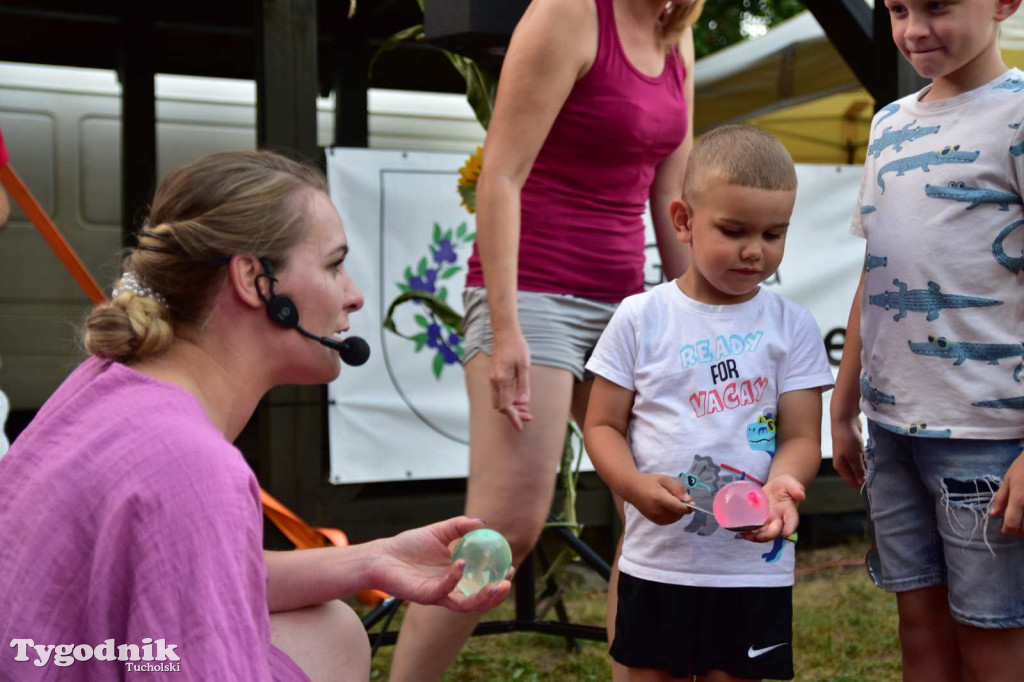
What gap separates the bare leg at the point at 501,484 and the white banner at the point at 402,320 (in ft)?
6.46

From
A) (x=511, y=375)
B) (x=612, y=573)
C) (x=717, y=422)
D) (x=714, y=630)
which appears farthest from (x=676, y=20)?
(x=714, y=630)

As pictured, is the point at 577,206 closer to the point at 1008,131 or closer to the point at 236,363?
the point at 1008,131

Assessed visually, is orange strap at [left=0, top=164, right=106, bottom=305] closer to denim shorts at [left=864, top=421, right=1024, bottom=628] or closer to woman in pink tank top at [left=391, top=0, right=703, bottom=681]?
woman in pink tank top at [left=391, top=0, right=703, bottom=681]

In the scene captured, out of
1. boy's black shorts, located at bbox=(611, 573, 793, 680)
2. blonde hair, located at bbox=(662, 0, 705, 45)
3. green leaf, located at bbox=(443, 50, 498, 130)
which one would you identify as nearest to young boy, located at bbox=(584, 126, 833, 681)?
boy's black shorts, located at bbox=(611, 573, 793, 680)

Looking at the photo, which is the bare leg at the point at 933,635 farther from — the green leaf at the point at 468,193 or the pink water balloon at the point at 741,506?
the green leaf at the point at 468,193

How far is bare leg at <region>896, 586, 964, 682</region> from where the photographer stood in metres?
2.13

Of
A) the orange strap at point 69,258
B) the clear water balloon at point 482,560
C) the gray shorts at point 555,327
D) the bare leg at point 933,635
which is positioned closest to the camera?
the clear water balloon at point 482,560

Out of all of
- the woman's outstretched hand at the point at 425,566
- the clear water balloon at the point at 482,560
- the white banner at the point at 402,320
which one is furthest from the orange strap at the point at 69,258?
the clear water balloon at the point at 482,560

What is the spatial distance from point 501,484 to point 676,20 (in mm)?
1111

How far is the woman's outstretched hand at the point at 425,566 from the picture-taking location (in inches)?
63.4

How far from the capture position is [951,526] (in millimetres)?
1999

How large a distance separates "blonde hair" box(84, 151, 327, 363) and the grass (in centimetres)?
232

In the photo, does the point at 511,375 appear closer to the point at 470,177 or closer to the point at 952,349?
the point at 952,349

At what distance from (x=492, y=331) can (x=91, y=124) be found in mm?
5714
